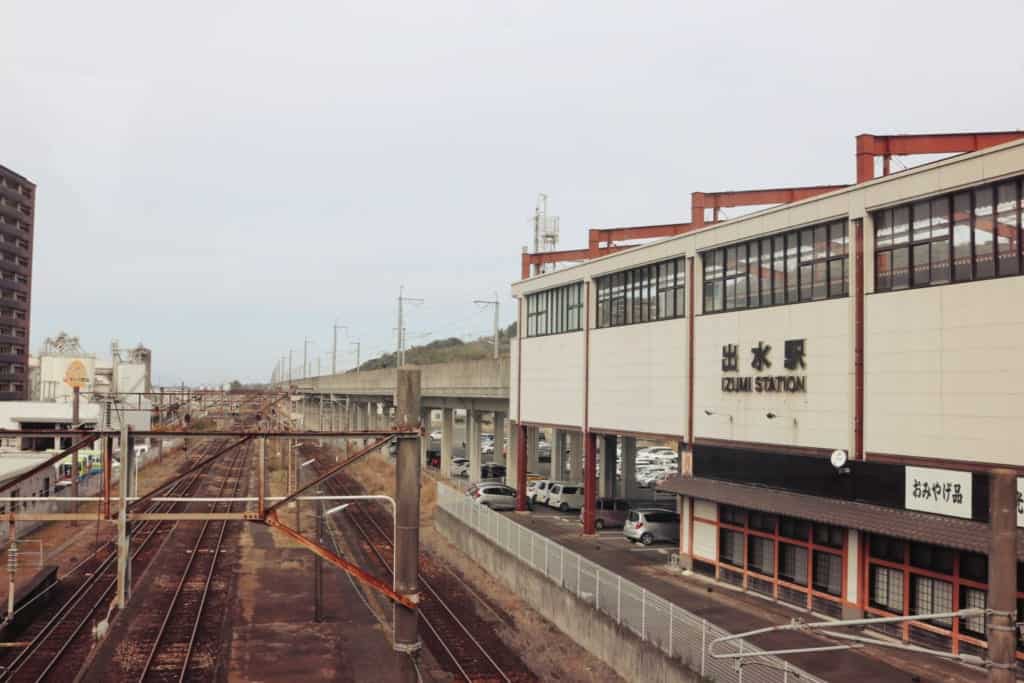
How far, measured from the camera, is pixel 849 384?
1872 centimetres

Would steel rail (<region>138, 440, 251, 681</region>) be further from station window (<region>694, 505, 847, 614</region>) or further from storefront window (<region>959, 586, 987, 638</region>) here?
storefront window (<region>959, 586, 987, 638</region>)

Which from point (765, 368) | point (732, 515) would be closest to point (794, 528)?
point (732, 515)

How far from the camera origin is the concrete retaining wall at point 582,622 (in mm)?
16641

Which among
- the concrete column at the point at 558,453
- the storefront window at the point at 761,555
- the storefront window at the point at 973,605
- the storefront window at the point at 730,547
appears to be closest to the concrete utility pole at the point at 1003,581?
the storefront window at the point at 973,605

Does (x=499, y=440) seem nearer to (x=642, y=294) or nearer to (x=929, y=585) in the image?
(x=642, y=294)

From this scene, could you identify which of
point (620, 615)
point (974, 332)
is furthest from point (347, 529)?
point (974, 332)

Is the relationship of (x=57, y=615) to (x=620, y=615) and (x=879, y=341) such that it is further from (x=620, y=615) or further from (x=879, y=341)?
(x=879, y=341)

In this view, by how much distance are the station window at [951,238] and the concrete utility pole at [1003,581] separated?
10.5 m

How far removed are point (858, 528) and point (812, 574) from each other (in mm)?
3130

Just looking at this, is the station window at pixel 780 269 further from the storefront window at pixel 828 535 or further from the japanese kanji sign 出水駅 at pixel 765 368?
the storefront window at pixel 828 535

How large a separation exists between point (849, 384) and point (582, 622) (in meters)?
8.56

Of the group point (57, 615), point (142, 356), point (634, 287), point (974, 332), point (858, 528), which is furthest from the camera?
point (142, 356)

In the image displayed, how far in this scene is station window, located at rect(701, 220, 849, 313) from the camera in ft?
64.2

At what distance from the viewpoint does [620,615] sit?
18500 mm
